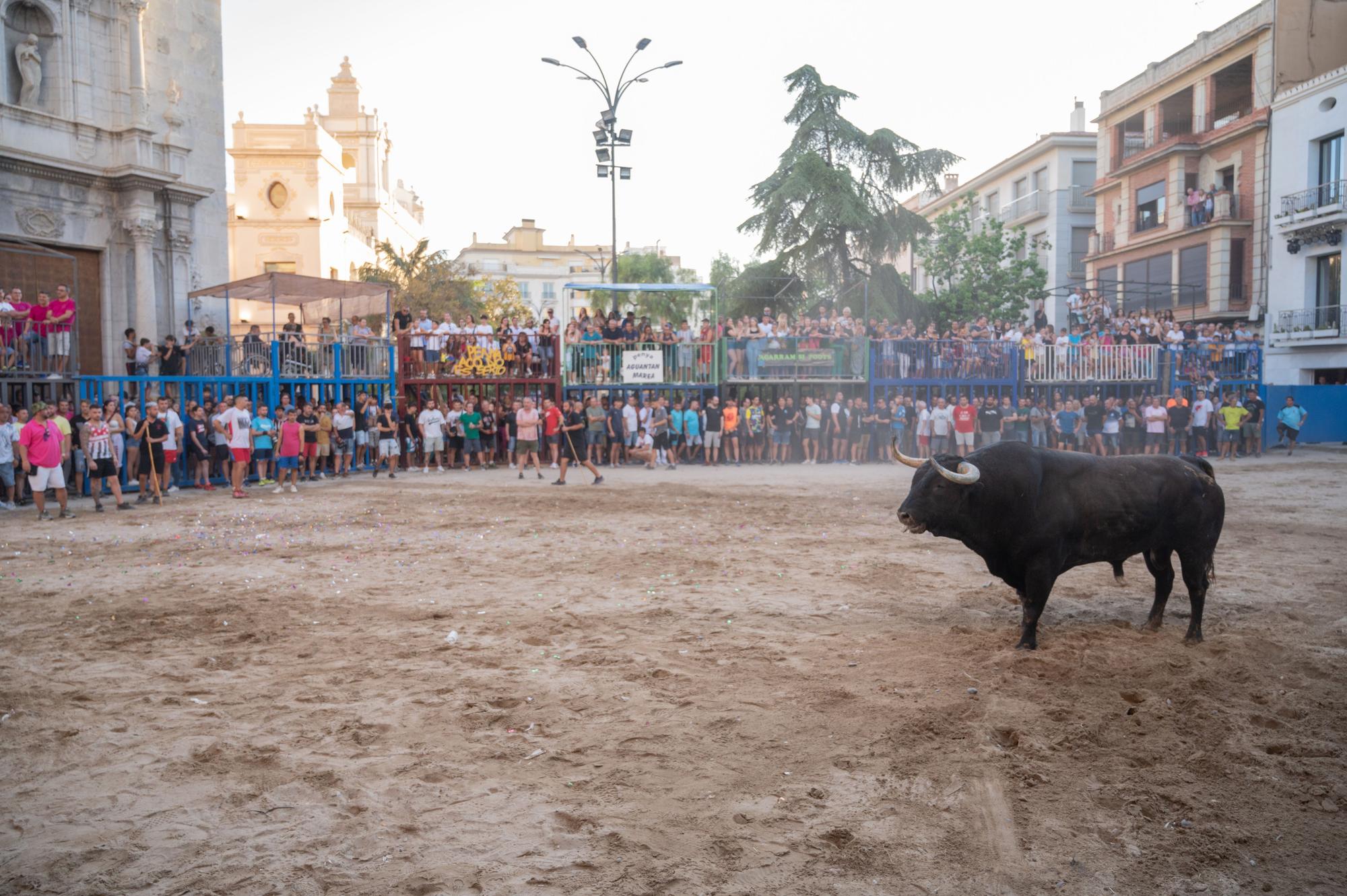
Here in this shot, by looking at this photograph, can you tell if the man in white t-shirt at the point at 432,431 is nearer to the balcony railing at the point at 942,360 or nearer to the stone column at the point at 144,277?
the stone column at the point at 144,277

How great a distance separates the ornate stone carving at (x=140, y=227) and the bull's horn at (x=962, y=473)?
84.0ft

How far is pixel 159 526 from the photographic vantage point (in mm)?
13695

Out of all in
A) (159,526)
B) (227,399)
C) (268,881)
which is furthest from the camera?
(227,399)

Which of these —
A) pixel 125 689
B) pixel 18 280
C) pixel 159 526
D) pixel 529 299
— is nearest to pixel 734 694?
pixel 125 689

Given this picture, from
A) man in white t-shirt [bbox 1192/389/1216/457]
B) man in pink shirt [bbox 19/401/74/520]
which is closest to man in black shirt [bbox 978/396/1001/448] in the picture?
man in white t-shirt [bbox 1192/389/1216/457]

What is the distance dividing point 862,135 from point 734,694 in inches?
1134

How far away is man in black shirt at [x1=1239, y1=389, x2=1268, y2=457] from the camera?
26.5 meters

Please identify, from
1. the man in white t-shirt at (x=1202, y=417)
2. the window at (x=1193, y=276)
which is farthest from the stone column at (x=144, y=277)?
the window at (x=1193, y=276)

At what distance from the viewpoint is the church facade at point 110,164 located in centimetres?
2403

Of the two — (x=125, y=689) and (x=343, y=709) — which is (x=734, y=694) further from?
(x=125, y=689)

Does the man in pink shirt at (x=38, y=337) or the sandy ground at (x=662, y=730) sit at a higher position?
the man in pink shirt at (x=38, y=337)

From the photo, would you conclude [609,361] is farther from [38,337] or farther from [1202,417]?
[1202,417]

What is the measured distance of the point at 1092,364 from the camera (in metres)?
26.6

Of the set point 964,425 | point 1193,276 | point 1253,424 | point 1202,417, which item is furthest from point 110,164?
point 1193,276
